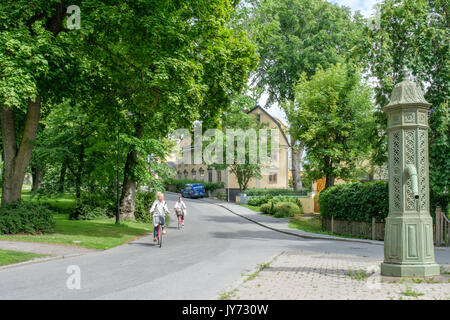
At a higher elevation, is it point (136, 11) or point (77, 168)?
point (136, 11)

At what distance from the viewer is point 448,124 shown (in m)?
17.3

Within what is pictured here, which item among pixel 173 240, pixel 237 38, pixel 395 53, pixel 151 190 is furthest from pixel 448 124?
pixel 151 190

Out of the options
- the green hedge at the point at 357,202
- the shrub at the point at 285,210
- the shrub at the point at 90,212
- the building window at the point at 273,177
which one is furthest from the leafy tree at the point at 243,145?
the green hedge at the point at 357,202

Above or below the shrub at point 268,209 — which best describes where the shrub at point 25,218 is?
above

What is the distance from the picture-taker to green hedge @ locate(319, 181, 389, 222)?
20.4 m

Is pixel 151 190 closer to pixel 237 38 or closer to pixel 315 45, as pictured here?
pixel 237 38

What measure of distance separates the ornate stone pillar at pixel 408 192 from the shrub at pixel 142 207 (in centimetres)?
1956

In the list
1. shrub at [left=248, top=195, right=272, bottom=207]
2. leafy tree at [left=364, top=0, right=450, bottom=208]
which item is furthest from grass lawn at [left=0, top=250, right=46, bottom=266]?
shrub at [left=248, top=195, right=272, bottom=207]

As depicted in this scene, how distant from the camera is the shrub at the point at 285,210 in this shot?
3275 cm

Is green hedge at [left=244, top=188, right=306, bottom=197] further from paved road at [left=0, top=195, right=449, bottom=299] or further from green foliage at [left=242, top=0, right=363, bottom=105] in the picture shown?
paved road at [left=0, top=195, right=449, bottom=299]

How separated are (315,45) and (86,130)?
88.5 ft

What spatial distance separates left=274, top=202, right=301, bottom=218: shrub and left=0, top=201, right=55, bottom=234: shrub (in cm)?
1959

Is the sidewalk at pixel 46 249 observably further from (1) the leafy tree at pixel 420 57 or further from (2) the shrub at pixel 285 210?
(2) the shrub at pixel 285 210

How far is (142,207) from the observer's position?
26.9m
